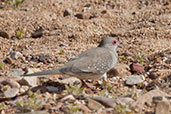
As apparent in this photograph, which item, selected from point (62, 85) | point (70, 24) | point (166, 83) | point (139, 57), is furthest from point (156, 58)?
point (70, 24)

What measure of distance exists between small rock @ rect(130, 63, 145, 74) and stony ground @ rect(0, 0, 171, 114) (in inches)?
0.8

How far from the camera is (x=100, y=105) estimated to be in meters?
4.84

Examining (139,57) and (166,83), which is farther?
(139,57)

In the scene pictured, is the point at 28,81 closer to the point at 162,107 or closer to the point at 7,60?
the point at 7,60

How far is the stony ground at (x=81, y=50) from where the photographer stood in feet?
16.2

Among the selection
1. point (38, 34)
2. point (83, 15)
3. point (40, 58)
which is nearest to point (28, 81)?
point (40, 58)

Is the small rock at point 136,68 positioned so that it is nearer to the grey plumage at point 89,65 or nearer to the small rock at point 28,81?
the grey plumage at point 89,65

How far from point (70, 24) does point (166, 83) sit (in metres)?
3.72

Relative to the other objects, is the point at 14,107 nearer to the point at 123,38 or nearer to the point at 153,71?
the point at 153,71

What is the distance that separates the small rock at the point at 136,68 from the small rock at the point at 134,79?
0.90ft

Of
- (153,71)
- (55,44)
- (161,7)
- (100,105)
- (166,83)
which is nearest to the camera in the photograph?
(100,105)

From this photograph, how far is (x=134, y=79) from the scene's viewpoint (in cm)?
605

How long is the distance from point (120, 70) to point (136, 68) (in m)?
0.33

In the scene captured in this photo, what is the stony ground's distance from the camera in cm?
493
